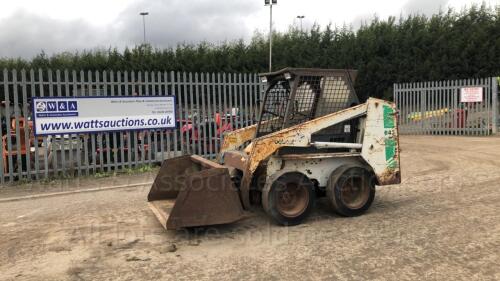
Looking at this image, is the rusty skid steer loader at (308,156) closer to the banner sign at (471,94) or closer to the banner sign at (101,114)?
the banner sign at (101,114)

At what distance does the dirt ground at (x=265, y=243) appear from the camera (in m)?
4.64

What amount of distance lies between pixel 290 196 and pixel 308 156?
1.92 feet

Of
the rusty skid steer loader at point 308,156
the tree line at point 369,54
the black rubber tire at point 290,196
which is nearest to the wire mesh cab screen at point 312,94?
the rusty skid steer loader at point 308,156

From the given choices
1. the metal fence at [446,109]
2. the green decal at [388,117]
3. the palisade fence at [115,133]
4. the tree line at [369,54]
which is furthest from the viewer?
the tree line at [369,54]

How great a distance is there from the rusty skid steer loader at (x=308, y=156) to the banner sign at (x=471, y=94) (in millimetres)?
13464

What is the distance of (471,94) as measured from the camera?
18.6 m

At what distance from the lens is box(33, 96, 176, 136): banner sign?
32.8ft

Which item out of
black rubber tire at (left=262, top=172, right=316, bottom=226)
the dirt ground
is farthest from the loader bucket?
black rubber tire at (left=262, top=172, right=316, bottom=226)

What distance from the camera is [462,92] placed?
61.7ft

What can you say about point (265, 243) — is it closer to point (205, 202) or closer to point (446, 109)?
point (205, 202)

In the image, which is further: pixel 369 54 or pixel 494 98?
pixel 369 54

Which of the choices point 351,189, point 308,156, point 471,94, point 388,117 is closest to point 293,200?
point 308,156

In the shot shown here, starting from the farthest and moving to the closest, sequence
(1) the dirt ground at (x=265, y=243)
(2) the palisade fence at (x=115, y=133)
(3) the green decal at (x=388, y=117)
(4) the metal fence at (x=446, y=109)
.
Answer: (4) the metal fence at (x=446, y=109)
(2) the palisade fence at (x=115, y=133)
(3) the green decal at (x=388, y=117)
(1) the dirt ground at (x=265, y=243)

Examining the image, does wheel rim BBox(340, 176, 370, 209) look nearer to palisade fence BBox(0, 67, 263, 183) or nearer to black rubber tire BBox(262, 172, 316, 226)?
black rubber tire BBox(262, 172, 316, 226)
